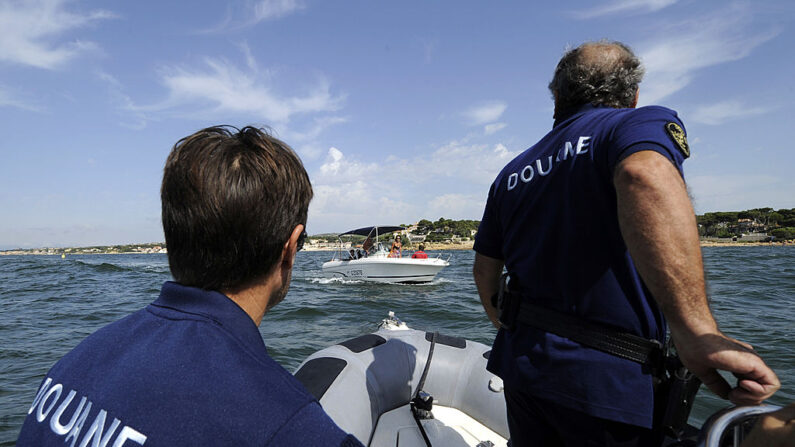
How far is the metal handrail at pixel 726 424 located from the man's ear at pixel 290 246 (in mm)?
857

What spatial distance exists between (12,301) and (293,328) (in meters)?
10.8

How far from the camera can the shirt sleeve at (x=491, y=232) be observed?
5.24ft

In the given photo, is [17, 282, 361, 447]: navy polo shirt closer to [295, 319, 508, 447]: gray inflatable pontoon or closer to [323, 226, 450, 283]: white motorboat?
[295, 319, 508, 447]: gray inflatable pontoon

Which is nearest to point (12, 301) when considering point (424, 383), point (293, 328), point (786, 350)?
point (293, 328)

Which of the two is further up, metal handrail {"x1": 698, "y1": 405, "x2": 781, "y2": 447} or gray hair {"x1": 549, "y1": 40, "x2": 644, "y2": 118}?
gray hair {"x1": 549, "y1": 40, "x2": 644, "y2": 118}

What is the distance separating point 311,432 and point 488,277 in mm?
1152

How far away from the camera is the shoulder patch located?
1.02m

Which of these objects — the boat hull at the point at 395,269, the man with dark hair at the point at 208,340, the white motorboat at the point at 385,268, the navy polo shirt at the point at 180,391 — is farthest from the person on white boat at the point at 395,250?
the navy polo shirt at the point at 180,391

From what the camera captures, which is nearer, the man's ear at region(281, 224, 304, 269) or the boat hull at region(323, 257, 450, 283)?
the man's ear at region(281, 224, 304, 269)

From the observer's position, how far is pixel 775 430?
560 millimetres

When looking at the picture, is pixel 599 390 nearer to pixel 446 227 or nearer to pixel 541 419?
pixel 541 419

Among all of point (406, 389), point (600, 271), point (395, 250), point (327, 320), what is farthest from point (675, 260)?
point (395, 250)

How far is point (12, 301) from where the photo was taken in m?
12.4

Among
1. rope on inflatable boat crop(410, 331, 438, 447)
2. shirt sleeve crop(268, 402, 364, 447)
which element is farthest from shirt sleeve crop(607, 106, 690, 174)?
rope on inflatable boat crop(410, 331, 438, 447)
